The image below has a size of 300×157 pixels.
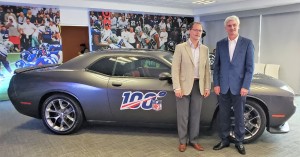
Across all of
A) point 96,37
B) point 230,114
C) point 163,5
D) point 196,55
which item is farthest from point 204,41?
point 196,55

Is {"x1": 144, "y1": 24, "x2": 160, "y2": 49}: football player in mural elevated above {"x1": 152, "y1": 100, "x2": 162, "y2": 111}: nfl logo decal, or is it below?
above

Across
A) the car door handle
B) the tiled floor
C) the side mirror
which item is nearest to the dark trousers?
the tiled floor

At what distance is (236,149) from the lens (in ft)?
10.2

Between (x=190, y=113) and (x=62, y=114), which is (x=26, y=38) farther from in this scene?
(x=190, y=113)

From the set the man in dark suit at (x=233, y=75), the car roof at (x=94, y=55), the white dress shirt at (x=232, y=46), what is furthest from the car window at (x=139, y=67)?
the white dress shirt at (x=232, y=46)

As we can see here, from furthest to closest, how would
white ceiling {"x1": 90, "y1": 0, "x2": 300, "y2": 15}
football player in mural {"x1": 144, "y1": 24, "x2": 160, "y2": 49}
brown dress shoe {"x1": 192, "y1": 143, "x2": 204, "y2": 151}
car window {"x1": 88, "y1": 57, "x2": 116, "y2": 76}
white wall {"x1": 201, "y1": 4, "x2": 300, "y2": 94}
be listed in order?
football player in mural {"x1": 144, "y1": 24, "x2": 160, "y2": 49} → white ceiling {"x1": 90, "y1": 0, "x2": 300, "y2": 15} → white wall {"x1": 201, "y1": 4, "x2": 300, "y2": 94} → car window {"x1": 88, "y1": 57, "x2": 116, "y2": 76} → brown dress shoe {"x1": 192, "y1": 143, "x2": 204, "y2": 151}

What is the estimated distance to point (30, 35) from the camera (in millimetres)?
6559

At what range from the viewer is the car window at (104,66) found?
359cm

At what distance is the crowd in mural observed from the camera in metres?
6.25

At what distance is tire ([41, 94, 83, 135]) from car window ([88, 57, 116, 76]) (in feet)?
1.86

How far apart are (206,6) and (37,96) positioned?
6612 millimetres

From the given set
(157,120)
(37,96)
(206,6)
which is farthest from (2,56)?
(206,6)

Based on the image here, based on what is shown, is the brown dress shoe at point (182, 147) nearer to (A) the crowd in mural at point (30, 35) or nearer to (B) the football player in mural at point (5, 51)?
(A) the crowd in mural at point (30, 35)

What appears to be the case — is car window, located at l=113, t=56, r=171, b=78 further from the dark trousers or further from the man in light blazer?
the dark trousers
